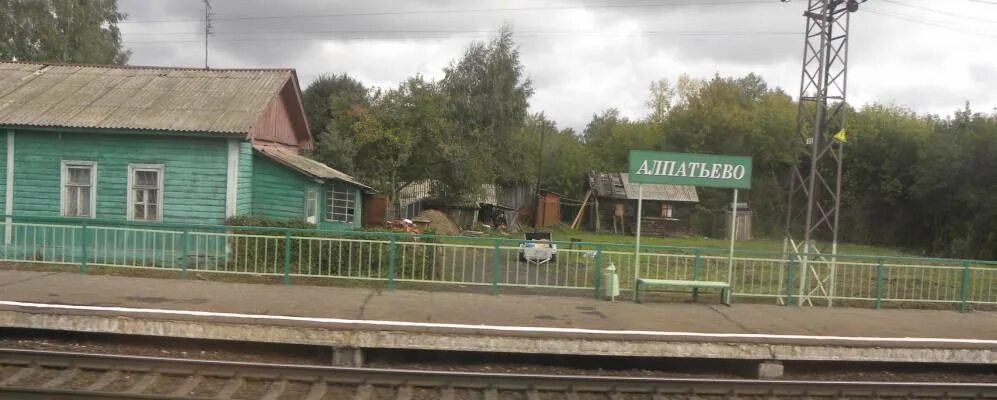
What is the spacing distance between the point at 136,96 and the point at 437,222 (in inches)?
720

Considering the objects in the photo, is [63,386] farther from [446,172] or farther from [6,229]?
[446,172]

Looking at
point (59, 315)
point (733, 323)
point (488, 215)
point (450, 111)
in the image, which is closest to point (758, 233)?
point (488, 215)

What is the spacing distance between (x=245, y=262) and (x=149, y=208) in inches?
228

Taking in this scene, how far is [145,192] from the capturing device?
50.8 ft

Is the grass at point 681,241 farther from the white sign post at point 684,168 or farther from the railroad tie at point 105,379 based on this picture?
the railroad tie at point 105,379

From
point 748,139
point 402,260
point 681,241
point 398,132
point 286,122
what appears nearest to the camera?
point 402,260

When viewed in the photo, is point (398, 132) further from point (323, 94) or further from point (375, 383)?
point (323, 94)

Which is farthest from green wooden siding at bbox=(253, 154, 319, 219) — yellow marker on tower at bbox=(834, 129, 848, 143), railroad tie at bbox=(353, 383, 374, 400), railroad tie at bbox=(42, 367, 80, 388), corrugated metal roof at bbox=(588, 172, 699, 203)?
corrugated metal roof at bbox=(588, 172, 699, 203)

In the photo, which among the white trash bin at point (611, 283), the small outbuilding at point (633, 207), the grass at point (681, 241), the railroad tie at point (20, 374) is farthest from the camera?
the small outbuilding at point (633, 207)

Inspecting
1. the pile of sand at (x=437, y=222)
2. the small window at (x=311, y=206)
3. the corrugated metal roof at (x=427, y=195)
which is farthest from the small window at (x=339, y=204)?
the corrugated metal roof at (x=427, y=195)

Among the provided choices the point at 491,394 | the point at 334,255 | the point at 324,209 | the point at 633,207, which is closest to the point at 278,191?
the point at 324,209

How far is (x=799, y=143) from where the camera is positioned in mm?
14711

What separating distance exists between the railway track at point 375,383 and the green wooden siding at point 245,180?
8431 mm

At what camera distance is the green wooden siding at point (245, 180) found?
15.3m
